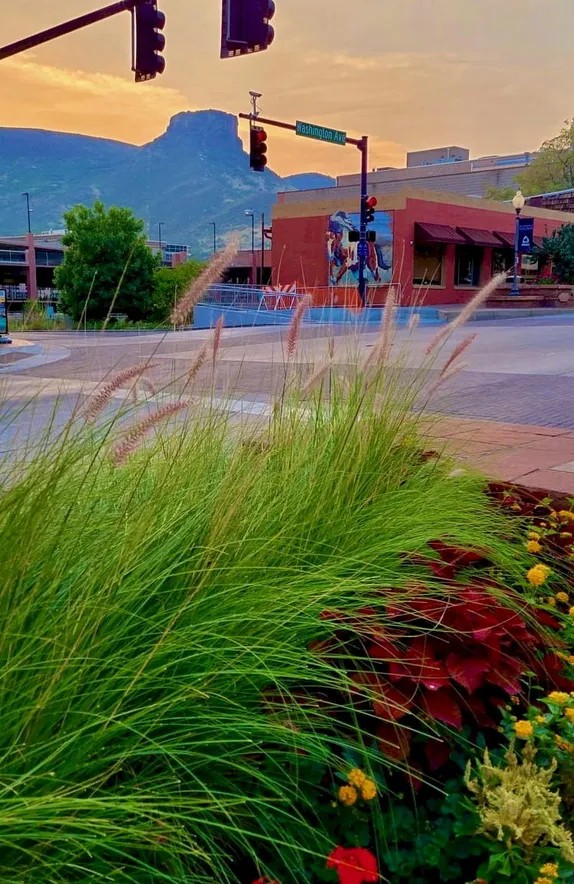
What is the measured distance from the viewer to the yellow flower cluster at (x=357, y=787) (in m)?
1.55

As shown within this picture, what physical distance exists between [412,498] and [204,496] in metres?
0.84

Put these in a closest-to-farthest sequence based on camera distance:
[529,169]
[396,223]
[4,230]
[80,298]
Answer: [396,223], [80,298], [529,169], [4,230]

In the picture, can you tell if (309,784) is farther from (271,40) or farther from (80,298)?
(80,298)

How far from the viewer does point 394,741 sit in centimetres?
176

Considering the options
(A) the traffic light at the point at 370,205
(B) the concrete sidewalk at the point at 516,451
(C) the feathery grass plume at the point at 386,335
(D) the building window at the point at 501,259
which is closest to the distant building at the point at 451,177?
(D) the building window at the point at 501,259

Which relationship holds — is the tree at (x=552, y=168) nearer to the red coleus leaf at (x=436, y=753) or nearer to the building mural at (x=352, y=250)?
the building mural at (x=352, y=250)

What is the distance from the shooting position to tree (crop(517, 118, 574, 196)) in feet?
213

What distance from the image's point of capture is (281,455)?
9.16 ft

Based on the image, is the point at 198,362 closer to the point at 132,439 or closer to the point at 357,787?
the point at 132,439

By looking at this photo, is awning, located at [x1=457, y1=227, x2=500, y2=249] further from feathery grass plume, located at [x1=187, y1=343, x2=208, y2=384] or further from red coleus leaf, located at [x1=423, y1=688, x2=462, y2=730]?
red coleus leaf, located at [x1=423, y1=688, x2=462, y2=730]

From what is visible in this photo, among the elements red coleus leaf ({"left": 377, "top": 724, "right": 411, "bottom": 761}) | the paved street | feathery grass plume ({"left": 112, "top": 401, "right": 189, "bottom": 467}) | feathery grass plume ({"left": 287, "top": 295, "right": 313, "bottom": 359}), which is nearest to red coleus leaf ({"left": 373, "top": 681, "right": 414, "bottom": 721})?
red coleus leaf ({"left": 377, "top": 724, "right": 411, "bottom": 761})

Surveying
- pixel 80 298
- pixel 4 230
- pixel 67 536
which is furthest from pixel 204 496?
pixel 4 230

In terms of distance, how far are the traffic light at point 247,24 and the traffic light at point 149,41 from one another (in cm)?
171

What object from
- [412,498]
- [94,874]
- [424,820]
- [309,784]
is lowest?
[424,820]
